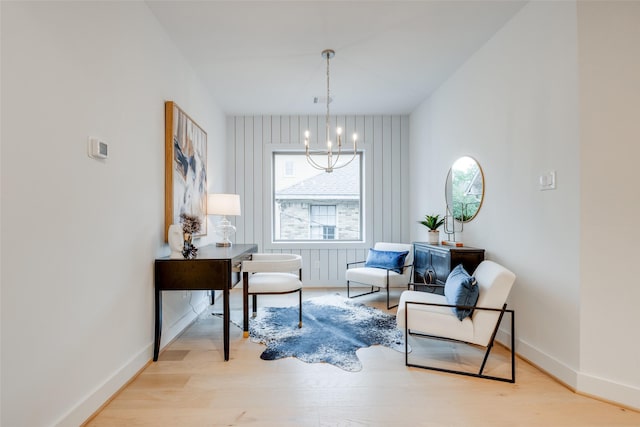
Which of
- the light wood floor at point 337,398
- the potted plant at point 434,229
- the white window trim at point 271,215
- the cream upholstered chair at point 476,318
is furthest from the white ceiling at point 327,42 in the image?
the light wood floor at point 337,398

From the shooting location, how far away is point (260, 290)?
10.0ft

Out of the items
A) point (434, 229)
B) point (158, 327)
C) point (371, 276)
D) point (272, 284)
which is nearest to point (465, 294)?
point (434, 229)

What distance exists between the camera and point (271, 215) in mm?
5086

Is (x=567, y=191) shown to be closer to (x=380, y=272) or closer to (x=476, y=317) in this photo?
(x=476, y=317)

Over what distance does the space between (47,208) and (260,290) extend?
6.09ft

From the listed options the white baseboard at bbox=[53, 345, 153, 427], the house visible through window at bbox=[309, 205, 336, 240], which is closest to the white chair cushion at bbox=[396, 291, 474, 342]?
the white baseboard at bbox=[53, 345, 153, 427]

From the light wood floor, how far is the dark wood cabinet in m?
0.78

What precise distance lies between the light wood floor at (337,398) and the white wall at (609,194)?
0.28m

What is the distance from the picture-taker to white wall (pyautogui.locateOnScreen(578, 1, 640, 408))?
1975mm

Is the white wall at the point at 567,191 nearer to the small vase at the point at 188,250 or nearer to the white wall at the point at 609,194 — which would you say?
the white wall at the point at 609,194

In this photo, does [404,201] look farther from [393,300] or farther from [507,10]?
[507,10]

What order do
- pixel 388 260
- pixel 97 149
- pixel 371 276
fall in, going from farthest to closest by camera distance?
pixel 388 260 → pixel 371 276 → pixel 97 149

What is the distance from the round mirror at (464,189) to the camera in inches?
127

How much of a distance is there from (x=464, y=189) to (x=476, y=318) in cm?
157
